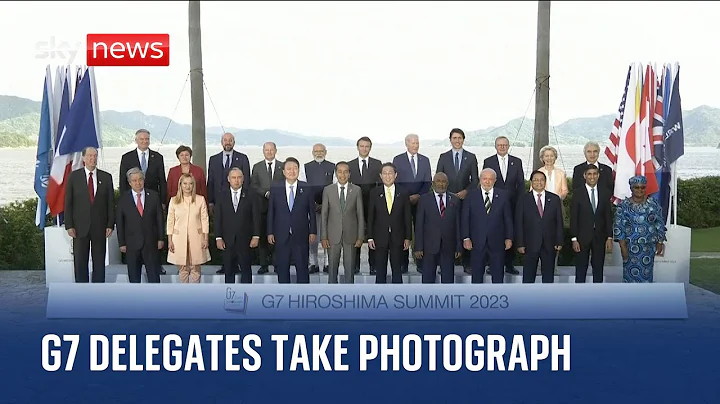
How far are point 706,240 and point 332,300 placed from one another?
9449mm

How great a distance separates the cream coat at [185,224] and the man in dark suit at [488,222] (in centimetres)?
275

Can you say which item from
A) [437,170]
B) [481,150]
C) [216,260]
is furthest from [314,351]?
[481,150]

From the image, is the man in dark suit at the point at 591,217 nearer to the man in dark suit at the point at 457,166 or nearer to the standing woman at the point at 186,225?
the man in dark suit at the point at 457,166

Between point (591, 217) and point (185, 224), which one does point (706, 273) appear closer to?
point (591, 217)

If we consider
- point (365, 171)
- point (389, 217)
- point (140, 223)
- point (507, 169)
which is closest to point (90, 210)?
point (140, 223)

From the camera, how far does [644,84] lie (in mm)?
9078

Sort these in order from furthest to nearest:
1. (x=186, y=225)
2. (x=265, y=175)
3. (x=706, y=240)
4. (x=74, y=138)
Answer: (x=706, y=240)
(x=74, y=138)
(x=265, y=175)
(x=186, y=225)

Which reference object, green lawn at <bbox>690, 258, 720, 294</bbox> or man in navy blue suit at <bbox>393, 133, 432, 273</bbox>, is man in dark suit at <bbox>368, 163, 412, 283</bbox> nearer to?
man in navy blue suit at <bbox>393, 133, 432, 273</bbox>

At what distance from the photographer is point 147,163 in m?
8.55

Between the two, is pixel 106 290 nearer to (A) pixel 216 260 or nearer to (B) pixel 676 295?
(A) pixel 216 260

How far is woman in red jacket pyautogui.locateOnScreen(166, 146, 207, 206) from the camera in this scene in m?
8.17

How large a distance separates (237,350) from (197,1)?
21.1 ft

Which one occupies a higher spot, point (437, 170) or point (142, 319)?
point (437, 170)

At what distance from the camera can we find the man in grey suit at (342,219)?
308 inches
